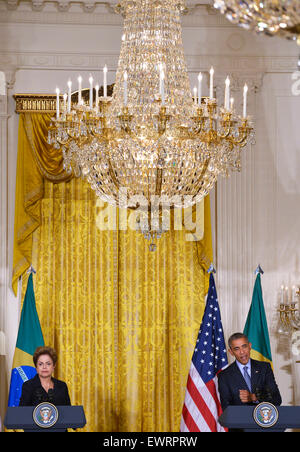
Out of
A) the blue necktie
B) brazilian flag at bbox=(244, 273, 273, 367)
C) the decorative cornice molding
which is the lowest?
the blue necktie

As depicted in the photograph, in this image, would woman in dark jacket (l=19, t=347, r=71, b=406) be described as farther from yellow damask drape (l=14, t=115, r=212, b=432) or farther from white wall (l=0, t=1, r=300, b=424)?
white wall (l=0, t=1, r=300, b=424)

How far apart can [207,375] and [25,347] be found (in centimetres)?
183

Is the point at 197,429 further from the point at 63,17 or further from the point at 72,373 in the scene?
the point at 63,17

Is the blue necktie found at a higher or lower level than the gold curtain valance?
lower

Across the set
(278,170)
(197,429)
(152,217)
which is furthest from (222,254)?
(152,217)

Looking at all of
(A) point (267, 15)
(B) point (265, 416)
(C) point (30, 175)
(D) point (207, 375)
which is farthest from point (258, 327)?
(A) point (267, 15)

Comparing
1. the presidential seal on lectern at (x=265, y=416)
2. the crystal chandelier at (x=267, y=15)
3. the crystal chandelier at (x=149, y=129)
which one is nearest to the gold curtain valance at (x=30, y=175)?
the crystal chandelier at (x=149, y=129)

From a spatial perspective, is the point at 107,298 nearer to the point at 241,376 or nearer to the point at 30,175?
the point at 30,175

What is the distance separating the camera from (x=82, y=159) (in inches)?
216

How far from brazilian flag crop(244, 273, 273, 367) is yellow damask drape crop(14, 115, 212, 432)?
0.59 metres

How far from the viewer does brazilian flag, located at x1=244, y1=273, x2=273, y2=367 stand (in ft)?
24.2

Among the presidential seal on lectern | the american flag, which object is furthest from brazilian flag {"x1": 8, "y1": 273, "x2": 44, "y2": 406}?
the presidential seal on lectern

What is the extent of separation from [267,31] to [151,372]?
17.9 ft
